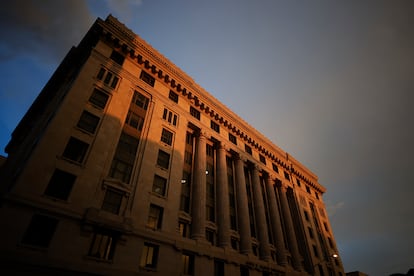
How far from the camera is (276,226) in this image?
3641cm

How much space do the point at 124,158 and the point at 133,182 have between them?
8.90 feet

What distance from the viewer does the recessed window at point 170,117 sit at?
29.1 metres

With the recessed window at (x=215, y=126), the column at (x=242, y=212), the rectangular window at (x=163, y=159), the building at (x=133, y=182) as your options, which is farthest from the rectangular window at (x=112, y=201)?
the recessed window at (x=215, y=126)

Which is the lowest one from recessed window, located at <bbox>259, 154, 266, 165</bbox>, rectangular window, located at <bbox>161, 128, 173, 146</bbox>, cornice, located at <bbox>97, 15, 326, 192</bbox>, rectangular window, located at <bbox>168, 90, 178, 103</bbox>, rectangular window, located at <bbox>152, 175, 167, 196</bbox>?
rectangular window, located at <bbox>152, 175, 167, 196</bbox>

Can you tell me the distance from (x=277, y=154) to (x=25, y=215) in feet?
141

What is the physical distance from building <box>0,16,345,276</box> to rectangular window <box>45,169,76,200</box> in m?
0.07

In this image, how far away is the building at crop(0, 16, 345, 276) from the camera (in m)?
15.7

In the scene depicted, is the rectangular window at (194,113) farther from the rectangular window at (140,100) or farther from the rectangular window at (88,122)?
the rectangular window at (88,122)

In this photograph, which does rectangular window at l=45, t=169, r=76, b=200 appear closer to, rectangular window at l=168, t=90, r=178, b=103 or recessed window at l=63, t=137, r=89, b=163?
recessed window at l=63, t=137, r=89, b=163

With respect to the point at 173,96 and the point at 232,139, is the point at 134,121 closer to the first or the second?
the point at 173,96

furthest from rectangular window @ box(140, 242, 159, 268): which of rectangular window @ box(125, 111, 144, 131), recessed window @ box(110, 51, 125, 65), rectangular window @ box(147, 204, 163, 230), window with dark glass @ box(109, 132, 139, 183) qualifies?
recessed window @ box(110, 51, 125, 65)

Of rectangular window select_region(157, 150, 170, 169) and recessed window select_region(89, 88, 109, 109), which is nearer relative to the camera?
recessed window select_region(89, 88, 109, 109)

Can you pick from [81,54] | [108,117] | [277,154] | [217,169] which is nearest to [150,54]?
[81,54]

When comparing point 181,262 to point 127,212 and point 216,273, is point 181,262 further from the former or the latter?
point 127,212
